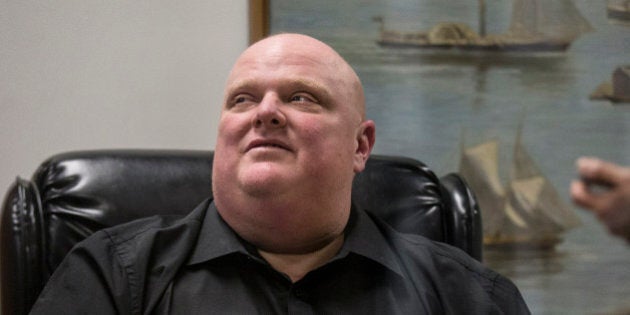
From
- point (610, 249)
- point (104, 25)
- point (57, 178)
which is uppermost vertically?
point (104, 25)

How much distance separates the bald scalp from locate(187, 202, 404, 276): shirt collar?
20 cm

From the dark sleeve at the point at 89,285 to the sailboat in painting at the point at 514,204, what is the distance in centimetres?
96

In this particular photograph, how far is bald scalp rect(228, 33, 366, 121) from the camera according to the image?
4.10ft

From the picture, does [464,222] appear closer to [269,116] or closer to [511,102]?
[269,116]

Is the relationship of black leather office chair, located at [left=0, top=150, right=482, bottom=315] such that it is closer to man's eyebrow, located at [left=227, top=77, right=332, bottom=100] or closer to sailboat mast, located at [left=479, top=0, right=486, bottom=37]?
man's eyebrow, located at [left=227, top=77, right=332, bottom=100]

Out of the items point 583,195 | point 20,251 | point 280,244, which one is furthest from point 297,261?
point 583,195

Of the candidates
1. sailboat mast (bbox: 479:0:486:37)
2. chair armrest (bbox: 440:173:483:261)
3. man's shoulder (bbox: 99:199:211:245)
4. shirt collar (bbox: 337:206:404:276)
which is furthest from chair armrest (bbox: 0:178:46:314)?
sailboat mast (bbox: 479:0:486:37)

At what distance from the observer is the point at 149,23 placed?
182cm

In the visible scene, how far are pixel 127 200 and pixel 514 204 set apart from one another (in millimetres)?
962

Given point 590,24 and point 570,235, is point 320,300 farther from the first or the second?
point 590,24

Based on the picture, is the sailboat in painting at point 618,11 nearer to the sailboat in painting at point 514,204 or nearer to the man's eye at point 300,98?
the sailboat in painting at point 514,204

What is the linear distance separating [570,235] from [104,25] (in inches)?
48.8

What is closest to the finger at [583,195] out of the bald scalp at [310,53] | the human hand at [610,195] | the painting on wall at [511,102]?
the human hand at [610,195]

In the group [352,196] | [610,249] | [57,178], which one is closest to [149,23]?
[57,178]
